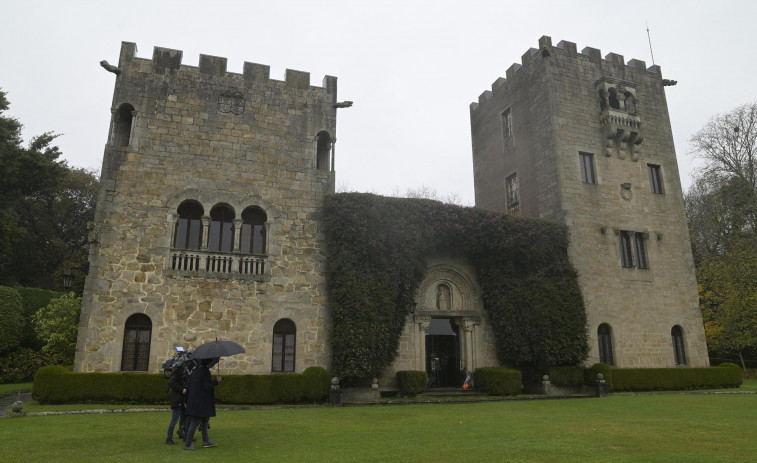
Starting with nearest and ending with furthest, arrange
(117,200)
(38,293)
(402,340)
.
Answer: (117,200) < (402,340) < (38,293)

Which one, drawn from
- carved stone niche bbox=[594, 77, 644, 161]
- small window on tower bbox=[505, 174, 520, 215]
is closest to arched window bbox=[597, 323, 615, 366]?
small window on tower bbox=[505, 174, 520, 215]

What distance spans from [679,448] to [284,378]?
11.3m

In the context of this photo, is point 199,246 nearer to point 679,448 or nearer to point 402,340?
point 402,340

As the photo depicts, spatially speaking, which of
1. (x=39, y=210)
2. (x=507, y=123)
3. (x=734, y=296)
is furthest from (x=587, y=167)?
(x=39, y=210)

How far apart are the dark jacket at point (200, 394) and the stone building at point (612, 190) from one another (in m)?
17.3

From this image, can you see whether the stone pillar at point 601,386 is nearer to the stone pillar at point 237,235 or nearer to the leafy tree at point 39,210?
the stone pillar at point 237,235

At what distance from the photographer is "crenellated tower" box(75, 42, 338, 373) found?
650 inches

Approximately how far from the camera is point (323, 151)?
2056cm

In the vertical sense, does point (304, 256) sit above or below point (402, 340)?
above

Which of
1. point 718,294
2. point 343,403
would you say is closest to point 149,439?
point 343,403

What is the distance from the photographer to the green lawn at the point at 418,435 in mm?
7344

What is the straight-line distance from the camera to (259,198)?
1859 cm

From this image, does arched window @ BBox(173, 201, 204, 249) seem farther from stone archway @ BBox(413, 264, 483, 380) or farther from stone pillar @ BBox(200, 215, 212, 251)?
stone archway @ BBox(413, 264, 483, 380)

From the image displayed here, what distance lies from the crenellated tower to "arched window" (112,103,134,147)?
0.05m
